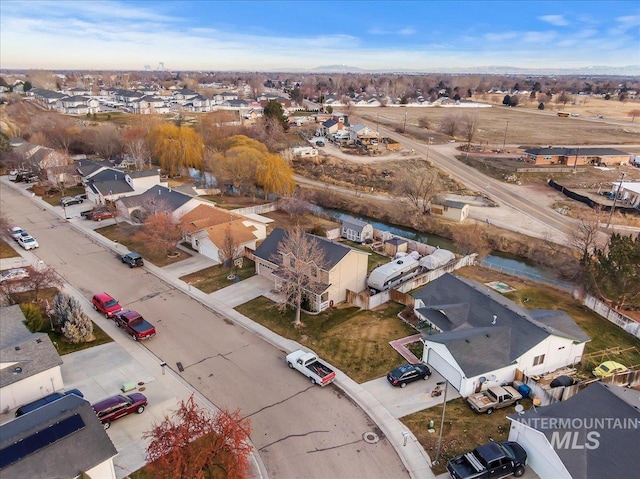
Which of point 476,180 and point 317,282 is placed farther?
point 476,180

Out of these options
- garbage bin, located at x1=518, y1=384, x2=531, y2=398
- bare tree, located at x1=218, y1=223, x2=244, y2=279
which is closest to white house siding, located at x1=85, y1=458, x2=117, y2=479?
garbage bin, located at x1=518, y1=384, x2=531, y2=398

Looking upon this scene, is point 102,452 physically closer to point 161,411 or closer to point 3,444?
point 3,444

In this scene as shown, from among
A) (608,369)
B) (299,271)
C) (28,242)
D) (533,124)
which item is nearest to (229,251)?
(299,271)

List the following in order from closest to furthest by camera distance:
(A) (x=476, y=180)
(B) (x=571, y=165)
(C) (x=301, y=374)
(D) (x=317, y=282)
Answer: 1. (C) (x=301, y=374)
2. (D) (x=317, y=282)
3. (A) (x=476, y=180)
4. (B) (x=571, y=165)

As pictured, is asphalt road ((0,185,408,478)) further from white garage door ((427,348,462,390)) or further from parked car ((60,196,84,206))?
parked car ((60,196,84,206))

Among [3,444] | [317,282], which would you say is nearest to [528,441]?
[317,282]

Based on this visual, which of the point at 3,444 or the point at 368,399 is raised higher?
the point at 3,444

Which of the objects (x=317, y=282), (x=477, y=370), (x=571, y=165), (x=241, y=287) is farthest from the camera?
(x=571, y=165)
